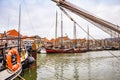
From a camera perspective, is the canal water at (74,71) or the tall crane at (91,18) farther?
the canal water at (74,71)

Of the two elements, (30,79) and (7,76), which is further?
(30,79)

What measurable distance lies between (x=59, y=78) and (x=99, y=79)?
3.18 meters

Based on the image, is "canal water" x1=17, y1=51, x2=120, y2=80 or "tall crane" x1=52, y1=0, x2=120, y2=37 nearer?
"tall crane" x1=52, y1=0, x2=120, y2=37

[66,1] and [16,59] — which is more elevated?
[66,1]

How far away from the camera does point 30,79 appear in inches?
626

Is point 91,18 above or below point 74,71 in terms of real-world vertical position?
above

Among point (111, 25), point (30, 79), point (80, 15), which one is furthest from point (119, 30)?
point (30, 79)

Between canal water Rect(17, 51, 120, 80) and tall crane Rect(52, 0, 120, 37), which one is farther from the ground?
tall crane Rect(52, 0, 120, 37)

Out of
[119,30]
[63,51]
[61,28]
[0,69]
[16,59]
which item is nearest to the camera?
[119,30]

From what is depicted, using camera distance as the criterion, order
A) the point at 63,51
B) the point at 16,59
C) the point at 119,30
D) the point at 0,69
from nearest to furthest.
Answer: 1. the point at 119,30
2. the point at 0,69
3. the point at 16,59
4. the point at 63,51

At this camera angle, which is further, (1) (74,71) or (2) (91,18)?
(1) (74,71)

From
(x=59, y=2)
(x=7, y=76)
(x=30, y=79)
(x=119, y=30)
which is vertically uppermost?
(x=59, y=2)

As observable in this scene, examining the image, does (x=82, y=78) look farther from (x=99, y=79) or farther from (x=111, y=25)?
(x=111, y=25)

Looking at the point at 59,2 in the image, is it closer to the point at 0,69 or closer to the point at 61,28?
the point at 0,69
